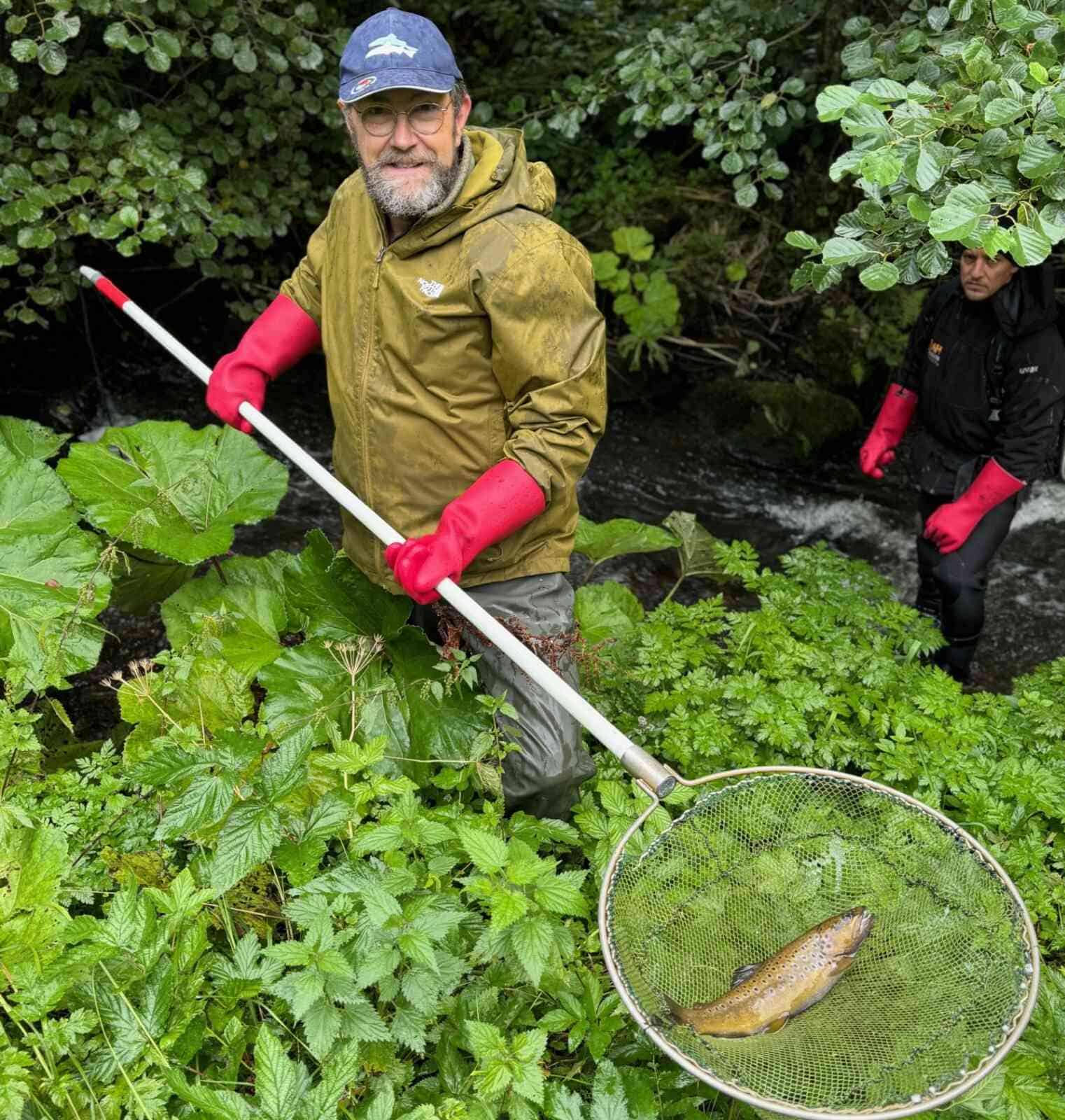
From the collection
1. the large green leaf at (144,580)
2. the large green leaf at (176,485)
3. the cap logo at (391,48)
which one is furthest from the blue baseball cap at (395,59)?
the large green leaf at (144,580)

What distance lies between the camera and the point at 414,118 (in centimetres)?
269

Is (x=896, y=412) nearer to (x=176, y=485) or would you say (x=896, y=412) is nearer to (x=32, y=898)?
(x=176, y=485)

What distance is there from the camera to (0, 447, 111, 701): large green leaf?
3.10 meters

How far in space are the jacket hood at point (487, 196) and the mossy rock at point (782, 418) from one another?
371 centimetres

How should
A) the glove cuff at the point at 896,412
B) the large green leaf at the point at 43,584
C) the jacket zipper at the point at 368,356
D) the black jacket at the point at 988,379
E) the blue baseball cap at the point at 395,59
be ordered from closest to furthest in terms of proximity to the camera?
the blue baseball cap at the point at 395,59 < the jacket zipper at the point at 368,356 < the large green leaf at the point at 43,584 < the black jacket at the point at 988,379 < the glove cuff at the point at 896,412

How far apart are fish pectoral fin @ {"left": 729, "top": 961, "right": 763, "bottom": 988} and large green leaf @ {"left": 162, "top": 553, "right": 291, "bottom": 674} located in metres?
1.66

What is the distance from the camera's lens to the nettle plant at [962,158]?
217cm

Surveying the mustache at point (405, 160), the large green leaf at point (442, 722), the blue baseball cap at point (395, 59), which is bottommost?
the large green leaf at point (442, 722)

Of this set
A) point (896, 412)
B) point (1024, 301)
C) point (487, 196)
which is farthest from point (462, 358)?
point (896, 412)

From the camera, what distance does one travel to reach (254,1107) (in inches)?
84.9

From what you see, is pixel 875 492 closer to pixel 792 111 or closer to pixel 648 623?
pixel 792 111

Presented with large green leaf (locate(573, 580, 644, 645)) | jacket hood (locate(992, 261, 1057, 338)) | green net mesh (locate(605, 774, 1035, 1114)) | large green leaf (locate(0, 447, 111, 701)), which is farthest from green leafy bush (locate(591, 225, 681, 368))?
Result: green net mesh (locate(605, 774, 1035, 1114))

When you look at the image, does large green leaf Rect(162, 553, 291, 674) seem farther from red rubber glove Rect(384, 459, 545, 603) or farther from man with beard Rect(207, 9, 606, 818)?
red rubber glove Rect(384, 459, 545, 603)

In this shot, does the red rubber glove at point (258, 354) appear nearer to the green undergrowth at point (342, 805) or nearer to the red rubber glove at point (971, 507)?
the green undergrowth at point (342, 805)
